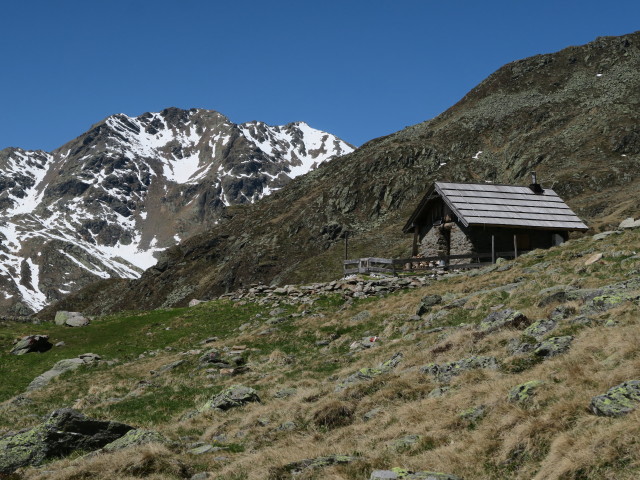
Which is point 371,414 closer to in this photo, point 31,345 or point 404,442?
point 404,442

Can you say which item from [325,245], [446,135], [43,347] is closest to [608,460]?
[43,347]

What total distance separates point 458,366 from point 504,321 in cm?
348

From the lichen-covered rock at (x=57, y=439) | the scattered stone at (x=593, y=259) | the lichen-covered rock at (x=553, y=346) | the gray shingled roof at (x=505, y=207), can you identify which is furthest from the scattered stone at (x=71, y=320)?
the lichen-covered rock at (x=553, y=346)

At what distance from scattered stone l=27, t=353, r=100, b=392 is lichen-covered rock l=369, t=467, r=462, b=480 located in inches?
811

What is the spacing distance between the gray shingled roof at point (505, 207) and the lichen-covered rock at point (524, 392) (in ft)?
92.9

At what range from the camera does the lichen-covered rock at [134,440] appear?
41.2 ft

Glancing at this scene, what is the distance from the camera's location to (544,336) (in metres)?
13.8

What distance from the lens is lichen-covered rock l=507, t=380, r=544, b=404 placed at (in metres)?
10.4

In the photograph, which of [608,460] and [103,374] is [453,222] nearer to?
[103,374]

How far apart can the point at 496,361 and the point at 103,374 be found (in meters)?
18.4

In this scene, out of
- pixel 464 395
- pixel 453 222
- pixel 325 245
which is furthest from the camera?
pixel 325 245

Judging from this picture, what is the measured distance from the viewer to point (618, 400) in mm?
9023

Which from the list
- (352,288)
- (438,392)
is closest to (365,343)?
(438,392)

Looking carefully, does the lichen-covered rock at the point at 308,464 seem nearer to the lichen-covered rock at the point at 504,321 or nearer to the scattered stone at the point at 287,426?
the scattered stone at the point at 287,426
